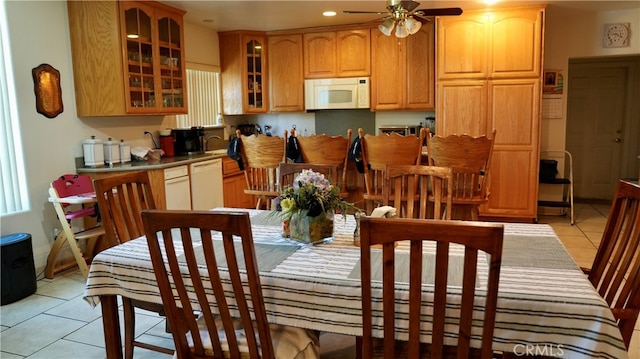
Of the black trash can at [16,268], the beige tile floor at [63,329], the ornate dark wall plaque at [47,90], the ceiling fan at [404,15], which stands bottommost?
the beige tile floor at [63,329]

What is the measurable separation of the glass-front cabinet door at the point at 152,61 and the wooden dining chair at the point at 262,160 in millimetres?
1413

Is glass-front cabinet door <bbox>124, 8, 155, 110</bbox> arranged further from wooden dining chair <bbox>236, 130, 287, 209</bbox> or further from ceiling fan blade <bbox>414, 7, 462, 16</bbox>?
ceiling fan blade <bbox>414, 7, 462, 16</bbox>

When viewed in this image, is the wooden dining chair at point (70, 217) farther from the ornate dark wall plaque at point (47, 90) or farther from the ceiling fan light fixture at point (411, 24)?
the ceiling fan light fixture at point (411, 24)

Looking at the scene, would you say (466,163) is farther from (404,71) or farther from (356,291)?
(404,71)

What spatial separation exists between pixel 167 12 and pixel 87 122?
1418mm

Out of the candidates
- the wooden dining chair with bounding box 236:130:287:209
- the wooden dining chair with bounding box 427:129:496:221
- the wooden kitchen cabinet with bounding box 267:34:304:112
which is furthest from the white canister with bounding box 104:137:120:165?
the wooden dining chair with bounding box 427:129:496:221

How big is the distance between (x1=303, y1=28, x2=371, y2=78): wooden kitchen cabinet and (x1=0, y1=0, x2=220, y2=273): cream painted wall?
2820 millimetres

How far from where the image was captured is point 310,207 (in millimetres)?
2010

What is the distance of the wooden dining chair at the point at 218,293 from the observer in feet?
4.65

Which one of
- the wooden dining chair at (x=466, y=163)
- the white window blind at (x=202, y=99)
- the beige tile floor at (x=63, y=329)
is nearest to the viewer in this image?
the beige tile floor at (x=63, y=329)

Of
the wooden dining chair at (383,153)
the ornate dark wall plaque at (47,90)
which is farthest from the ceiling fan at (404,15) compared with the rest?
the ornate dark wall plaque at (47,90)

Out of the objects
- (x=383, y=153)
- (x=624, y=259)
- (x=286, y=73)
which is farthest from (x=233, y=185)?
(x=624, y=259)

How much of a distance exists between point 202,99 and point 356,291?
494 centimetres

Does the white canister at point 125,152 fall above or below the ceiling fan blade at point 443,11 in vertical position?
below
